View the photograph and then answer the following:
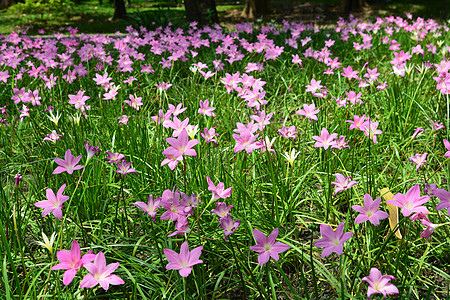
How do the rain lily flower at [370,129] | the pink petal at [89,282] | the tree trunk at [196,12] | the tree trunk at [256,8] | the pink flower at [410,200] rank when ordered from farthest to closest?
the tree trunk at [256,8], the tree trunk at [196,12], the rain lily flower at [370,129], the pink flower at [410,200], the pink petal at [89,282]

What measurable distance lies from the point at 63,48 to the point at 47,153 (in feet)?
13.8

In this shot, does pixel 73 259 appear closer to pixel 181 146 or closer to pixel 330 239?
pixel 181 146

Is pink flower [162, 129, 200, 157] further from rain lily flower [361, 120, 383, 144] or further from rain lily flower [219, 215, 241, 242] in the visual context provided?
rain lily flower [361, 120, 383, 144]

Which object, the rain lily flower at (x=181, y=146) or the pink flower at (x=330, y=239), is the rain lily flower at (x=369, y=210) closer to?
the pink flower at (x=330, y=239)

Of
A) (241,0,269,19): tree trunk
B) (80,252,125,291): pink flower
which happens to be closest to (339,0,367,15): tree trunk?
(241,0,269,19): tree trunk

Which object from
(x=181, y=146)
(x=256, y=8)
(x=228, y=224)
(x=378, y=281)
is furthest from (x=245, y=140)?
(x=256, y=8)

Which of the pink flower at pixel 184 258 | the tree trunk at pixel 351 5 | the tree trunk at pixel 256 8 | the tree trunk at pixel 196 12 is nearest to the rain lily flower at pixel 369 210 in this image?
the pink flower at pixel 184 258

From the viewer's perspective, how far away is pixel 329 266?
162cm

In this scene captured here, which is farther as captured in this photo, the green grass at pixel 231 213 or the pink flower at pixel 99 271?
the green grass at pixel 231 213

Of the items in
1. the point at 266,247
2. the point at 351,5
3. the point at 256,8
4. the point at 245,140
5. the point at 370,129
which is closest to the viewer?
the point at 266,247

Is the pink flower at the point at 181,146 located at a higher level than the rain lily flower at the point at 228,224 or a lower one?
higher

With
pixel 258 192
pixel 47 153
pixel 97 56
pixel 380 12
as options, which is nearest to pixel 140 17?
pixel 97 56

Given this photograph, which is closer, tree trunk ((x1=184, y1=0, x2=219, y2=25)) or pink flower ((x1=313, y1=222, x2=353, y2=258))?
pink flower ((x1=313, y1=222, x2=353, y2=258))

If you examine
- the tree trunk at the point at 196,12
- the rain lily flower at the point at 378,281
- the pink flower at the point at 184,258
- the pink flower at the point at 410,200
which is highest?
the tree trunk at the point at 196,12
